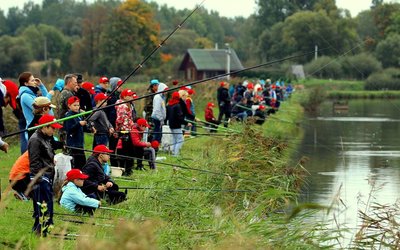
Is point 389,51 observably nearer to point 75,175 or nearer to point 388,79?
point 388,79

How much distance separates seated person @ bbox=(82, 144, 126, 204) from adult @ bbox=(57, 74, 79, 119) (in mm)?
1728

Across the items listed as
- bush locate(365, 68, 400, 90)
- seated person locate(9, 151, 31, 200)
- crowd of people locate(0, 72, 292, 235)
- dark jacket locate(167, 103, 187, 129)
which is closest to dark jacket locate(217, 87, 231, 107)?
crowd of people locate(0, 72, 292, 235)

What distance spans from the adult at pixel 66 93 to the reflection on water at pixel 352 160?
3.74m

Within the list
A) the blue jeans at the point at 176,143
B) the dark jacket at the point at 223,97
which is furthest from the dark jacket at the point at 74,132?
the dark jacket at the point at 223,97

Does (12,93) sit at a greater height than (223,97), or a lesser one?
greater

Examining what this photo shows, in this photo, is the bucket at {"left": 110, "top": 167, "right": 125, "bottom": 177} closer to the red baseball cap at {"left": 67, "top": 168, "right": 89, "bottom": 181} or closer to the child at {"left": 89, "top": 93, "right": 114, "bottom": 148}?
the child at {"left": 89, "top": 93, "right": 114, "bottom": 148}

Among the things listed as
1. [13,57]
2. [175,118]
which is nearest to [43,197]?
[175,118]

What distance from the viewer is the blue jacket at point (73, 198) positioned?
1106cm

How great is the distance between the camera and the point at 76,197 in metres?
11.0

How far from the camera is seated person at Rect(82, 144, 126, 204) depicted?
11.7 meters

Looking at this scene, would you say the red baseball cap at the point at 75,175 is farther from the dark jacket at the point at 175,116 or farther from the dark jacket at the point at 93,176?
the dark jacket at the point at 175,116

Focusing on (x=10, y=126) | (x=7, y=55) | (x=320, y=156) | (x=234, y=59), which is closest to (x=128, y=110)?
(x=10, y=126)

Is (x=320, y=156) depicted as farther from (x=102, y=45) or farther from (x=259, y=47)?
(x=259, y=47)

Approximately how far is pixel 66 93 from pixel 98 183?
222cm
